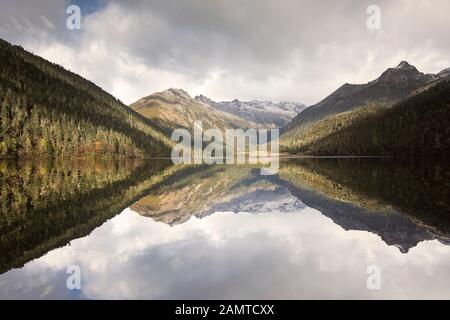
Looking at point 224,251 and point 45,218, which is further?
point 45,218

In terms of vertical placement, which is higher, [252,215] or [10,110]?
[10,110]

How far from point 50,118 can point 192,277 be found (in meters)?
199

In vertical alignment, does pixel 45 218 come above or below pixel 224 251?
above

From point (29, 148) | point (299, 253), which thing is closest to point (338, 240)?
point (299, 253)

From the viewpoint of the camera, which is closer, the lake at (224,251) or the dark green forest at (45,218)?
the lake at (224,251)

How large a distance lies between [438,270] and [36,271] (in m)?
15.4

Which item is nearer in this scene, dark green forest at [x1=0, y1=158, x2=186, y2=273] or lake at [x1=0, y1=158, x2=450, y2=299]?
lake at [x1=0, y1=158, x2=450, y2=299]

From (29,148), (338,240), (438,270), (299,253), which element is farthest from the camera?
(29,148)

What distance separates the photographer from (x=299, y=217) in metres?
25.8

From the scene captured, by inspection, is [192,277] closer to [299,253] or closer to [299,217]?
[299,253]
